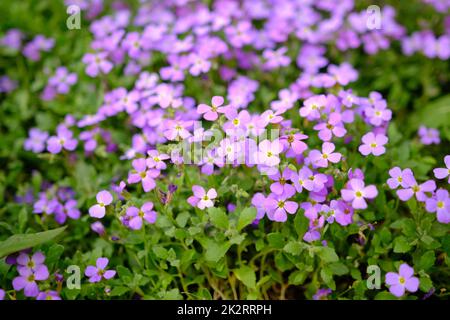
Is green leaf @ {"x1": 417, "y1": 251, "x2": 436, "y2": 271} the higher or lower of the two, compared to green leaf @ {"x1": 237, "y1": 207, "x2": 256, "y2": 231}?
lower

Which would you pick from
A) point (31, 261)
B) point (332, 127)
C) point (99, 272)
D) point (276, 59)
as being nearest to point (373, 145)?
point (332, 127)

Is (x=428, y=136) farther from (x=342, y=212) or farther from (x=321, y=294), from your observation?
(x=321, y=294)

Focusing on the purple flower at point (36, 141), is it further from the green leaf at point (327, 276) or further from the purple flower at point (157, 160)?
the green leaf at point (327, 276)

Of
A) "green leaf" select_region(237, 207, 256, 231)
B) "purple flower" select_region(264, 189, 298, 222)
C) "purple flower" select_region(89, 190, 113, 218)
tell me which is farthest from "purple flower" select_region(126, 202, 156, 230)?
"purple flower" select_region(264, 189, 298, 222)

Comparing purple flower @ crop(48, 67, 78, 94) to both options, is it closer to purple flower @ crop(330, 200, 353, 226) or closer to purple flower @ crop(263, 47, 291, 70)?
purple flower @ crop(263, 47, 291, 70)
